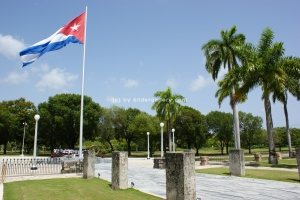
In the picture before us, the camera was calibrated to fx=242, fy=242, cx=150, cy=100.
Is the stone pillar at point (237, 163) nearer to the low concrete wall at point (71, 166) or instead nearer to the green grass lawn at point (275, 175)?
the green grass lawn at point (275, 175)

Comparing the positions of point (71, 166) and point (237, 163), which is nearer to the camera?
point (237, 163)

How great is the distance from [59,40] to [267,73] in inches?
636

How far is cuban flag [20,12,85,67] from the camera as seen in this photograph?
16.8 m

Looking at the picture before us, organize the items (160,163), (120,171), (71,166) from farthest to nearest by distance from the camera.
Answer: (160,163) → (71,166) → (120,171)

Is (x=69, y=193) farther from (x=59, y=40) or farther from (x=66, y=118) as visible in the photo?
(x=66, y=118)

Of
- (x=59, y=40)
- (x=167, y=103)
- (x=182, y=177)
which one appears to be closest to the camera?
(x=182, y=177)

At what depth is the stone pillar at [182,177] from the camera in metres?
6.46

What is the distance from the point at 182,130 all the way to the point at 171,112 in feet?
66.1

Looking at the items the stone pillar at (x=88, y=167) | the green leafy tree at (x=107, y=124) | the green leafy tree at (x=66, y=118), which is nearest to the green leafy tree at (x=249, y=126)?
the green leafy tree at (x=107, y=124)

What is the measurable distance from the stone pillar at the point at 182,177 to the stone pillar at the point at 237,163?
794 cm

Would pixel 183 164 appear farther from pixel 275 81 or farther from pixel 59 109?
pixel 59 109

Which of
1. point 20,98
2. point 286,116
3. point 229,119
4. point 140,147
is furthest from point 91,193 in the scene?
point 140,147

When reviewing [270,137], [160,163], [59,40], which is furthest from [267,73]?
[59,40]

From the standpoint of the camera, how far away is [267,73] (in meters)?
19.1
